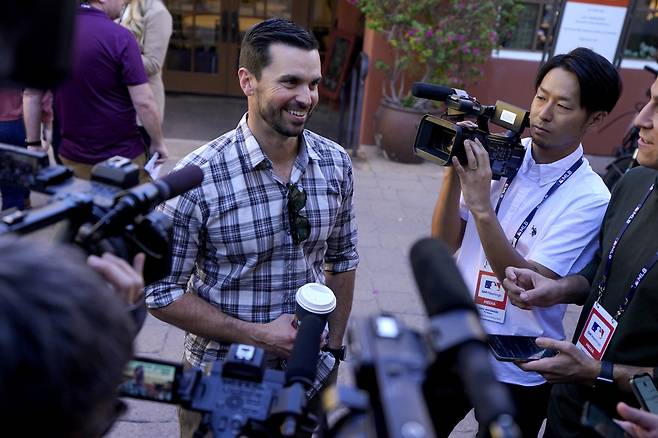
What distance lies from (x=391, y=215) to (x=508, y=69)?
8.91 ft

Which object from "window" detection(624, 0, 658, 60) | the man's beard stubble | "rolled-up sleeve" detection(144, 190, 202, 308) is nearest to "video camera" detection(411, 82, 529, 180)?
the man's beard stubble

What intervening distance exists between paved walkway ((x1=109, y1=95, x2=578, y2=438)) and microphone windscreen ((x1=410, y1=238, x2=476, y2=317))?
2.81 ft

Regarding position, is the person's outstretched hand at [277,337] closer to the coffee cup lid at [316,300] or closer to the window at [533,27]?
the coffee cup lid at [316,300]

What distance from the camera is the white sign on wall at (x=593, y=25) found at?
20.9 ft

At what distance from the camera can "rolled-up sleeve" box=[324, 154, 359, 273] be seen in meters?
2.02

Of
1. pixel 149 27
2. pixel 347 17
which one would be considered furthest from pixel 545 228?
pixel 347 17

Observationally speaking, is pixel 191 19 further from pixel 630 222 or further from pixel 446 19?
pixel 630 222

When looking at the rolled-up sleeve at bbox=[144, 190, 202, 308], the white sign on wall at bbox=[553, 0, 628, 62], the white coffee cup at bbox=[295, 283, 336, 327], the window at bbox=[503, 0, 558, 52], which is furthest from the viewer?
the window at bbox=[503, 0, 558, 52]

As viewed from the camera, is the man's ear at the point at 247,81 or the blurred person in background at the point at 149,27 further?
the blurred person in background at the point at 149,27

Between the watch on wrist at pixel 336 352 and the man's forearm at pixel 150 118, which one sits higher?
the man's forearm at pixel 150 118

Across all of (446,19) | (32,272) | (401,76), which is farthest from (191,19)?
(32,272)

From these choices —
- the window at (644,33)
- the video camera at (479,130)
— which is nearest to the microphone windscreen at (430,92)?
the video camera at (479,130)

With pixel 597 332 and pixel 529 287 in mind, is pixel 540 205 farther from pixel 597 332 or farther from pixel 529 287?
pixel 597 332

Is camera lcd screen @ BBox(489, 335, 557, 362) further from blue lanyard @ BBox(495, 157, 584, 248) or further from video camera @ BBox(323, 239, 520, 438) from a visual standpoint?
video camera @ BBox(323, 239, 520, 438)
